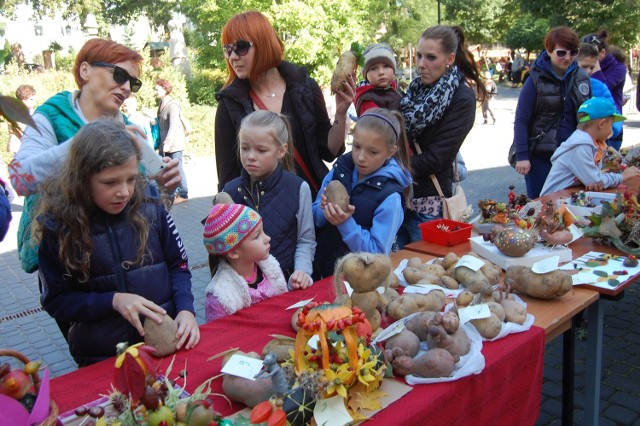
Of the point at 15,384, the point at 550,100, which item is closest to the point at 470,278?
the point at 15,384

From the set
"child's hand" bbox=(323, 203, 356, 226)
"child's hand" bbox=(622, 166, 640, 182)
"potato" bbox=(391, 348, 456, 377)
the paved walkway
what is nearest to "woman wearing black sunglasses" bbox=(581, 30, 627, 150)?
the paved walkway

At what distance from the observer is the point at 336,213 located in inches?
89.7

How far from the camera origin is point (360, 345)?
4.59 ft

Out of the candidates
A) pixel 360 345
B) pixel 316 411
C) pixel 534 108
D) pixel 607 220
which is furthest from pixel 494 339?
pixel 534 108

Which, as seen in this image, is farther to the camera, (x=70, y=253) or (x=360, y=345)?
(x=70, y=253)

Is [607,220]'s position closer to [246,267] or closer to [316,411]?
[246,267]

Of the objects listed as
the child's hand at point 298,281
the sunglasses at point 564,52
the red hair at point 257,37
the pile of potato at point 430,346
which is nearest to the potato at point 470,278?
the pile of potato at point 430,346

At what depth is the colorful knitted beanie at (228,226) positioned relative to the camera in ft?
6.35

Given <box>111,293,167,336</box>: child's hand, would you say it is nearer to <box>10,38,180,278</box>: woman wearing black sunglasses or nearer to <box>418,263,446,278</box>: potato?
<box>10,38,180,278</box>: woman wearing black sunglasses

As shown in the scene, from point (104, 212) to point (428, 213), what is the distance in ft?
6.25

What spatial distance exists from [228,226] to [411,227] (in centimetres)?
156

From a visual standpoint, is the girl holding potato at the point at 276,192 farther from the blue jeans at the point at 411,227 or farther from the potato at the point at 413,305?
the blue jeans at the point at 411,227

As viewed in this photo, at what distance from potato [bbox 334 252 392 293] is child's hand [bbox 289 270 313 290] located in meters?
0.60

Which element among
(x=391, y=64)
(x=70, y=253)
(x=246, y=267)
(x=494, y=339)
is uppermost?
(x=391, y=64)
